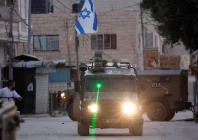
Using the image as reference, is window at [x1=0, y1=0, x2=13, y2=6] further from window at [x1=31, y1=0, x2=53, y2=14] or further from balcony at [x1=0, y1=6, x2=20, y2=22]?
window at [x1=31, y1=0, x2=53, y2=14]

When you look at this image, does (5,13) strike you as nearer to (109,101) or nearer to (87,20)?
(87,20)

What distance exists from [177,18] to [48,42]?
2549 cm

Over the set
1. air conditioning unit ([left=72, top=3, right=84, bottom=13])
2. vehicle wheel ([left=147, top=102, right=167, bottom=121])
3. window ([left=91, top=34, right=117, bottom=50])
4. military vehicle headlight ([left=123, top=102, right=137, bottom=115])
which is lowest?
vehicle wheel ([left=147, top=102, right=167, bottom=121])

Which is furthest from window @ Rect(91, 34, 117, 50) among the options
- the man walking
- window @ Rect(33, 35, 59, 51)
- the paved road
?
the man walking

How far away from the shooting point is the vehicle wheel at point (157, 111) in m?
31.9

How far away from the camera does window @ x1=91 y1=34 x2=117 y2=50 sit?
5334 cm

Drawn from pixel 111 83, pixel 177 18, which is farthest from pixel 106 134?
pixel 177 18

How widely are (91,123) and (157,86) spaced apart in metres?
13.8

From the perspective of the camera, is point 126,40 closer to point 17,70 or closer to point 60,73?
point 60,73

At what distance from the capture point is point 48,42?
53438 mm

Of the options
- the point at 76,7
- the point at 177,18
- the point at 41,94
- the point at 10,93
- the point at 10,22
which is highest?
the point at 76,7

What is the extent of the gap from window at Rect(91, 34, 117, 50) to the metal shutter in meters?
16.2

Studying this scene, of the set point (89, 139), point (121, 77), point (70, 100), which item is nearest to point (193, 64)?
point (70, 100)

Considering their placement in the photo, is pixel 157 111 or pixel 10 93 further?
pixel 157 111
